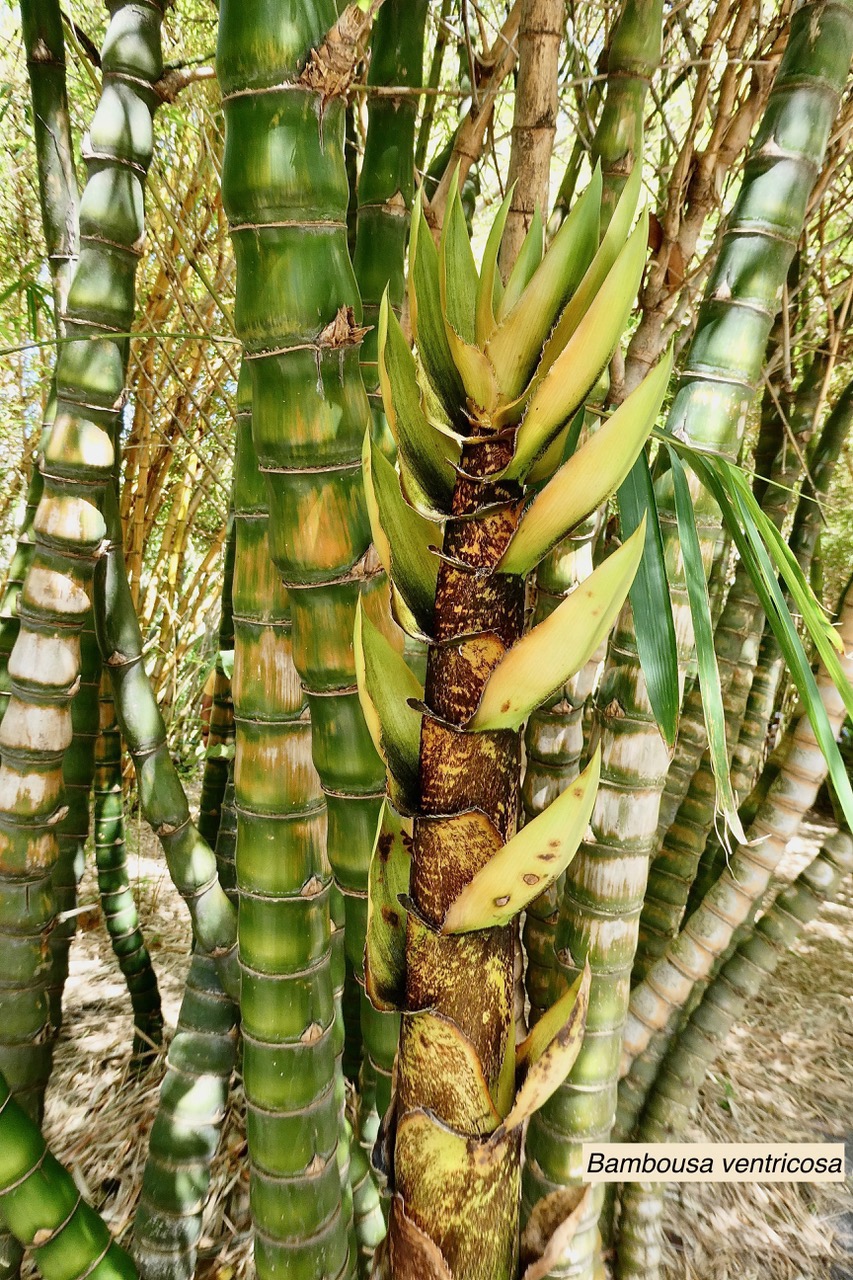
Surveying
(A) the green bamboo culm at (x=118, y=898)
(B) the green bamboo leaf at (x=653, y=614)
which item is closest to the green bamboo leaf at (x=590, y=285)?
(B) the green bamboo leaf at (x=653, y=614)

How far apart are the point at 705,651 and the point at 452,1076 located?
352mm

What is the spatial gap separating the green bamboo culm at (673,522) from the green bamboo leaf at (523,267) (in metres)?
0.33

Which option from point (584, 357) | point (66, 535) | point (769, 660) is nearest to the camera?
point (584, 357)

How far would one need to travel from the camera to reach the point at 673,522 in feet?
2.23

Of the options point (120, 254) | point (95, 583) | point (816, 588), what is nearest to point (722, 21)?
point (120, 254)

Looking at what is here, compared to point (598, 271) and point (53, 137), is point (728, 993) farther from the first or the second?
point (53, 137)

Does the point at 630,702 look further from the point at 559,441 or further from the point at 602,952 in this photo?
the point at 559,441

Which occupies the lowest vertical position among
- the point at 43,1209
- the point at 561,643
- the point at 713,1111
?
the point at 713,1111

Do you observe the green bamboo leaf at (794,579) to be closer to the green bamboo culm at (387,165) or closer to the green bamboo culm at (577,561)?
the green bamboo culm at (577,561)

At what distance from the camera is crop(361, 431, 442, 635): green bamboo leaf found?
0.35 m

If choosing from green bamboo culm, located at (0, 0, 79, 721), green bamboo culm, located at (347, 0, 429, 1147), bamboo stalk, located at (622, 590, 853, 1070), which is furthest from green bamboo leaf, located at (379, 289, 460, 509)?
bamboo stalk, located at (622, 590, 853, 1070)

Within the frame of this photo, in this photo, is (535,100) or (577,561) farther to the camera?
(577,561)

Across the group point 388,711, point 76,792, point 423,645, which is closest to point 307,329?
point 388,711

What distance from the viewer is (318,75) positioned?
0.41 metres
